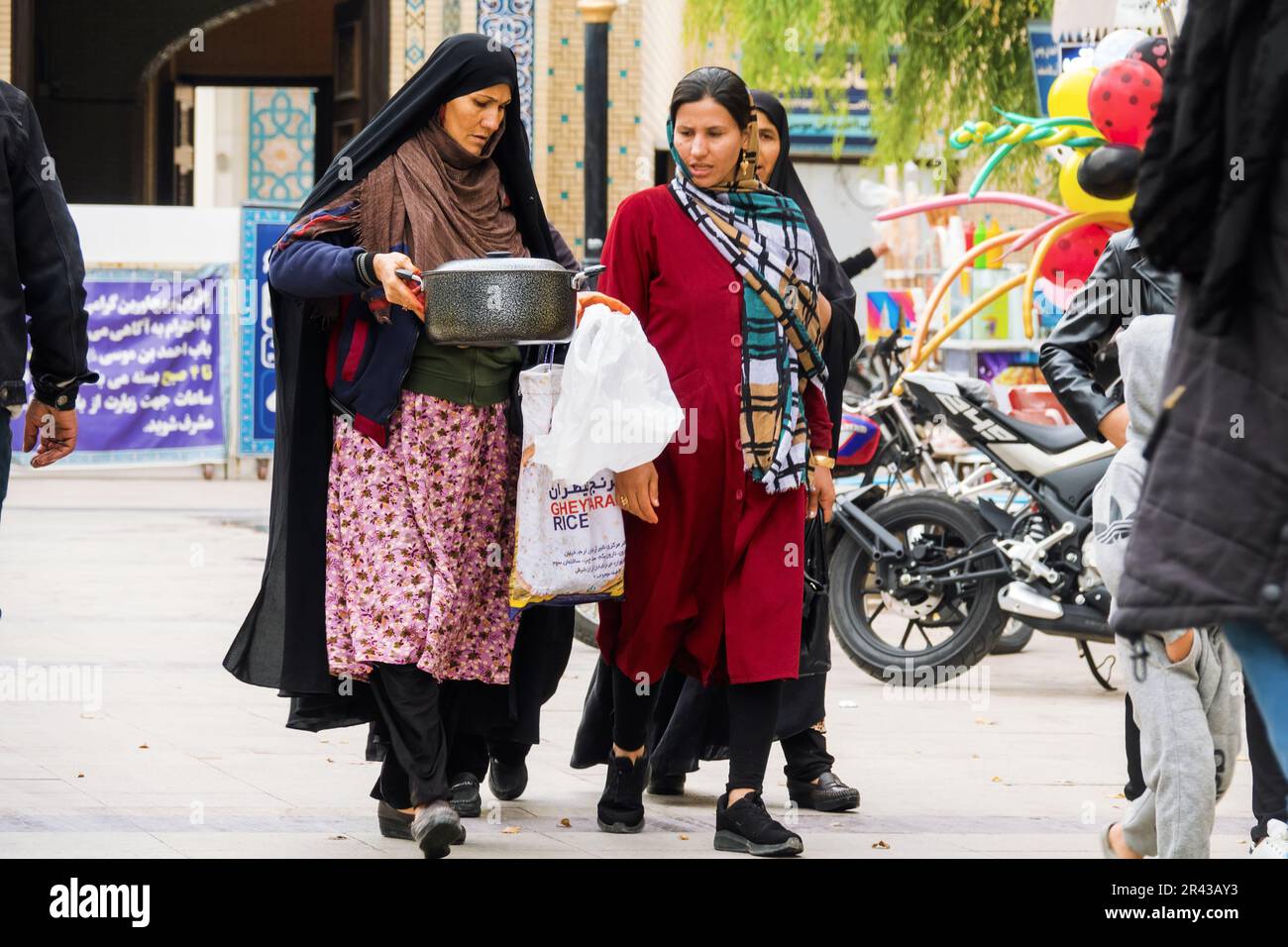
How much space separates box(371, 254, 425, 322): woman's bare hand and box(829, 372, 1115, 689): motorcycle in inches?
147

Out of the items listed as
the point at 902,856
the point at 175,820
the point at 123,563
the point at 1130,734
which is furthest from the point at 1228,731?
the point at 123,563

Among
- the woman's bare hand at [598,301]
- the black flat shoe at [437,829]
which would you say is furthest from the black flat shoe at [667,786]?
the woman's bare hand at [598,301]

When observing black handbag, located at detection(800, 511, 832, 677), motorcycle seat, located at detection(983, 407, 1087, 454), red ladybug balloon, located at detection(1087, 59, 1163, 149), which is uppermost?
red ladybug balloon, located at detection(1087, 59, 1163, 149)

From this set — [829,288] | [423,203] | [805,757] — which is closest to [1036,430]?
[829,288]

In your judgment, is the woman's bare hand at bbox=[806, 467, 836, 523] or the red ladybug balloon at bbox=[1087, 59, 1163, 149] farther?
the red ladybug balloon at bbox=[1087, 59, 1163, 149]

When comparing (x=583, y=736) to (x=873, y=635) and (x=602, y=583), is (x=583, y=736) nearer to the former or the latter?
(x=602, y=583)

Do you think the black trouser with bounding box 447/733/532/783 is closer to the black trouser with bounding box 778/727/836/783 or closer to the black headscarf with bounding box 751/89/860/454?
the black trouser with bounding box 778/727/836/783

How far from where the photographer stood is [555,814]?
5.07m

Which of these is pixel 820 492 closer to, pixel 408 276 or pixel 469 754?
pixel 469 754

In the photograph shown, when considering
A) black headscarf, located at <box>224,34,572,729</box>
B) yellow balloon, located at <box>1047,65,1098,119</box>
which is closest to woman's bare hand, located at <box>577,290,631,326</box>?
black headscarf, located at <box>224,34,572,729</box>

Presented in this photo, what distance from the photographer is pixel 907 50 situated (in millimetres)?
15375

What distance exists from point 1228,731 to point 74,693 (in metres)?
4.17

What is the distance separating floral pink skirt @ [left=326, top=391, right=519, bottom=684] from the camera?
175 inches

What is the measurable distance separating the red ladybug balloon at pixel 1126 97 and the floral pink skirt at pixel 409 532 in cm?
472
